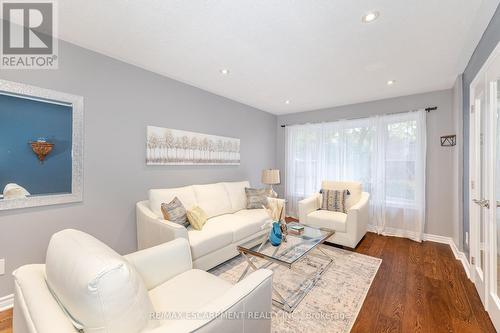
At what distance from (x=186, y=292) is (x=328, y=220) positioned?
7.97 feet

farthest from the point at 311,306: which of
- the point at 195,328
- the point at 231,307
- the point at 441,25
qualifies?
the point at 441,25

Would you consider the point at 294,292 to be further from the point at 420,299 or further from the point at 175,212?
the point at 175,212

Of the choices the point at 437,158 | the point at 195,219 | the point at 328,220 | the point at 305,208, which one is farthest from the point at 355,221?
the point at 195,219

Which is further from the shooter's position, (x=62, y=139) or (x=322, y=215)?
(x=322, y=215)

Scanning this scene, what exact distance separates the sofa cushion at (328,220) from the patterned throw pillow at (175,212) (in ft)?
6.25

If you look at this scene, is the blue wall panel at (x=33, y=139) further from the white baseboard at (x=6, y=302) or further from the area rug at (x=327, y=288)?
the area rug at (x=327, y=288)

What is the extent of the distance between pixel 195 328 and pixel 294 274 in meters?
1.87

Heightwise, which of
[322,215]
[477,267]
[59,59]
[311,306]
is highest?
[59,59]

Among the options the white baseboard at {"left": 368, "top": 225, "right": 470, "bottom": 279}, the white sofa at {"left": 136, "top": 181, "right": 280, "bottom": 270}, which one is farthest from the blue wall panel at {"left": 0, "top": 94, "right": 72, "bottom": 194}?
the white baseboard at {"left": 368, "top": 225, "right": 470, "bottom": 279}

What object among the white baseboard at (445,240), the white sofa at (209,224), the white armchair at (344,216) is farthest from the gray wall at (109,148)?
the white baseboard at (445,240)

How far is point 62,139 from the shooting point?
7.29ft

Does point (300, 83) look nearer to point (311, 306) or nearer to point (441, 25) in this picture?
point (441, 25)

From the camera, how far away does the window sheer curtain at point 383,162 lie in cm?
358

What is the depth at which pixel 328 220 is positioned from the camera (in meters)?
3.23
